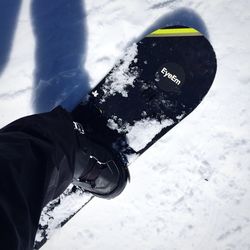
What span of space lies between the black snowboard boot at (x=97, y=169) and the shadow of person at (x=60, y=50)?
26cm

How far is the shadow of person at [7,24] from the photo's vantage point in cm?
143

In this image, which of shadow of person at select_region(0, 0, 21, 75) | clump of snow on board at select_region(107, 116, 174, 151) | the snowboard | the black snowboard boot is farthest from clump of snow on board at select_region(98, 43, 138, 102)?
shadow of person at select_region(0, 0, 21, 75)

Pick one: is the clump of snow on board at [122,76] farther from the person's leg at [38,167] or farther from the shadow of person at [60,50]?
the person's leg at [38,167]

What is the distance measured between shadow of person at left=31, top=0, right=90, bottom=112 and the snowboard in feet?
0.34

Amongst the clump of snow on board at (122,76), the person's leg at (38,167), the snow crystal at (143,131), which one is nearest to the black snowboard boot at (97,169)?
the person's leg at (38,167)

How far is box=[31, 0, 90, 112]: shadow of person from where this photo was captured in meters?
1.41

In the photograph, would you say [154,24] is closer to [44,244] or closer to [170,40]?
[170,40]

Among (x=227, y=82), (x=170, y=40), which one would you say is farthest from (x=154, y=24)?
(x=227, y=82)

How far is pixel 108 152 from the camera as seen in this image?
50.2 inches

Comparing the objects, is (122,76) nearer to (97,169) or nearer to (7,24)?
(97,169)

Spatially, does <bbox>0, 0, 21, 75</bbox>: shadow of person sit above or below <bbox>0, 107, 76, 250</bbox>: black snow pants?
above

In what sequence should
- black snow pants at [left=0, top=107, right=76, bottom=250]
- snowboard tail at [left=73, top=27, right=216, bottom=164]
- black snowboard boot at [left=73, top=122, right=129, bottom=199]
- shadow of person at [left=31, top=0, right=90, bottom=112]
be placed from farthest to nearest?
shadow of person at [left=31, top=0, right=90, bottom=112] → snowboard tail at [left=73, top=27, right=216, bottom=164] → black snowboard boot at [left=73, top=122, right=129, bottom=199] → black snow pants at [left=0, top=107, right=76, bottom=250]

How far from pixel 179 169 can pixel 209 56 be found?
1.51 feet

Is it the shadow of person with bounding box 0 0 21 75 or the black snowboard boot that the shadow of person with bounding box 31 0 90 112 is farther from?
the black snowboard boot
